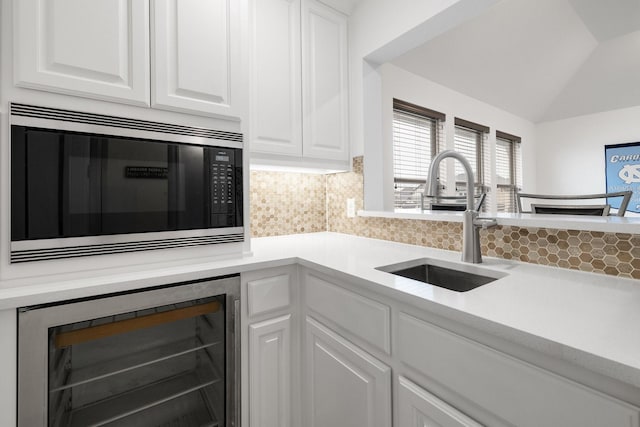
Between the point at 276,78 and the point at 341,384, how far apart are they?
158 centimetres

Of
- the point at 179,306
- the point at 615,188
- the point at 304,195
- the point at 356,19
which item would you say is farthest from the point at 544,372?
the point at 615,188

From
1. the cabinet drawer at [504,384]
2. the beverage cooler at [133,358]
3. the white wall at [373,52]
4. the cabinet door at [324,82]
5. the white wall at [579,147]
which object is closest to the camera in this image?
the cabinet drawer at [504,384]

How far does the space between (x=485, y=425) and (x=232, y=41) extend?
165cm

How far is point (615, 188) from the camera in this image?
15.0 ft

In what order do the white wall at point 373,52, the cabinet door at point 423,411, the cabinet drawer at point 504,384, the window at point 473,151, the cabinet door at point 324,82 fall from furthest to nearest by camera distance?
1. the window at point 473,151
2. the cabinet door at point 324,82
3. the white wall at point 373,52
4. the cabinet door at point 423,411
5. the cabinet drawer at point 504,384

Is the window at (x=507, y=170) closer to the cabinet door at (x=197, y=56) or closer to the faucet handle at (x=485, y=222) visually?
the faucet handle at (x=485, y=222)

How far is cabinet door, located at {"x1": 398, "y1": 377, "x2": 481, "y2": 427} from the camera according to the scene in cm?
75

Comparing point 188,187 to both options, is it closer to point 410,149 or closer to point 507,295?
point 507,295

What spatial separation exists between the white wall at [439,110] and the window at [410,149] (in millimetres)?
107

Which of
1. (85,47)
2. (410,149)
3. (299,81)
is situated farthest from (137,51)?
(410,149)

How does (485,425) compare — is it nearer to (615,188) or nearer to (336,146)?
(336,146)

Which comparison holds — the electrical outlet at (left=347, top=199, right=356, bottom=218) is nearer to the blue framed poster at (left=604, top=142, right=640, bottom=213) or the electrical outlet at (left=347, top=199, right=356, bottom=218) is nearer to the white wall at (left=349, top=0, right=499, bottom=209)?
the white wall at (left=349, top=0, right=499, bottom=209)

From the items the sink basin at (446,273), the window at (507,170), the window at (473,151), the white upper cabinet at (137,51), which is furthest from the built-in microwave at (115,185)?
the window at (507,170)

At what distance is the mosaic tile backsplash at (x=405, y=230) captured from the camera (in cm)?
103
